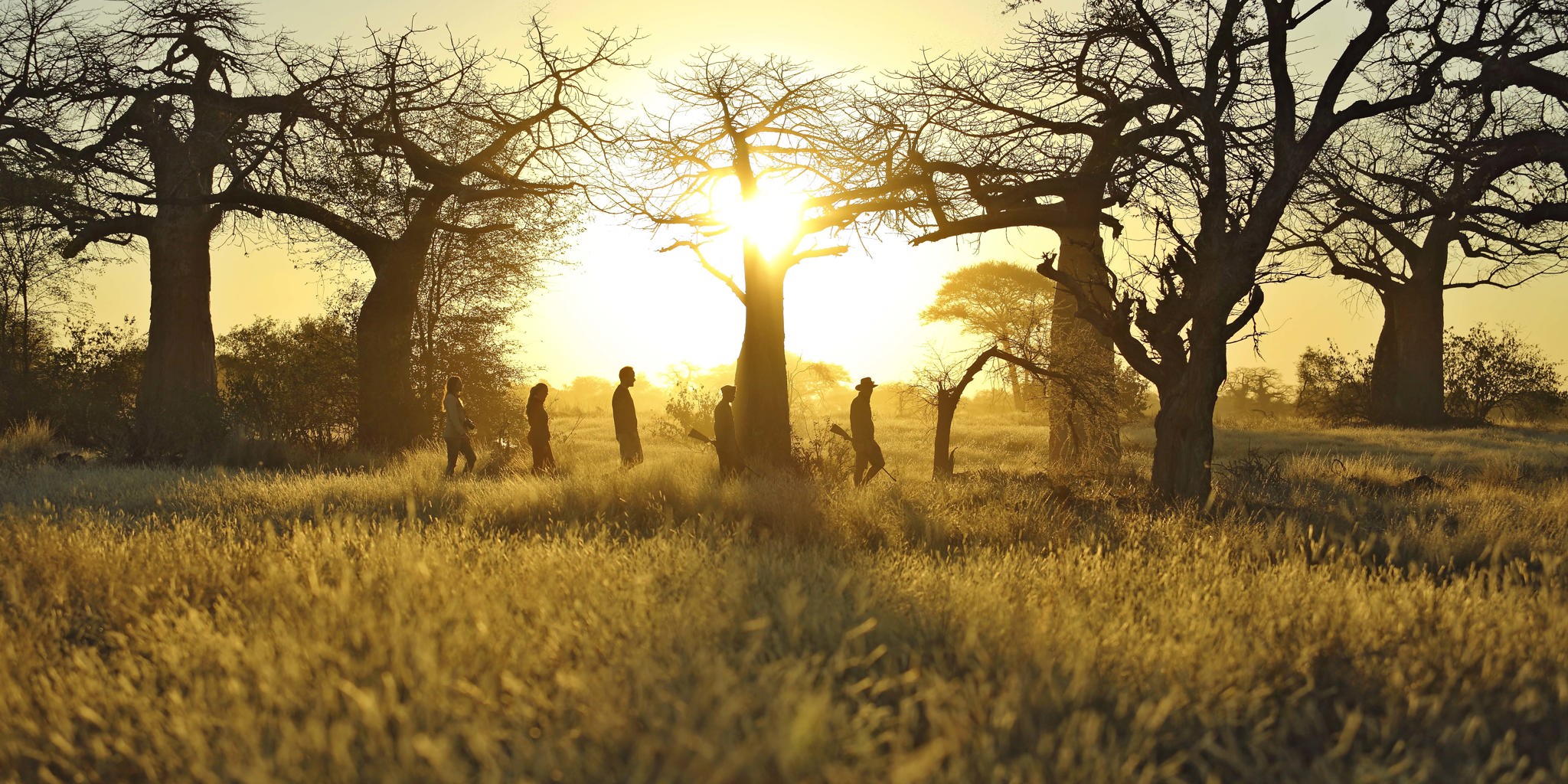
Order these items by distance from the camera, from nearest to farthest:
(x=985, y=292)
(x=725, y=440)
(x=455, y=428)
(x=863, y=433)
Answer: (x=725, y=440) < (x=863, y=433) < (x=455, y=428) < (x=985, y=292)

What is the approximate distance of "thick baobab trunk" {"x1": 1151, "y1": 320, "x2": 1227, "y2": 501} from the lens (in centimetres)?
1030

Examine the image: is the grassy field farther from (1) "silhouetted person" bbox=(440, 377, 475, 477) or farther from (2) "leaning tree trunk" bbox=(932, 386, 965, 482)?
(2) "leaning tree trunk" bbox=(932, 386, 965, 482)

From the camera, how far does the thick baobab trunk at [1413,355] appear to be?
24172mm

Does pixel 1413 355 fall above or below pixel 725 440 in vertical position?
above

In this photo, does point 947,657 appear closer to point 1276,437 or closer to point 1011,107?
point 1011,107

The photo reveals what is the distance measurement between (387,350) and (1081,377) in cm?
1198

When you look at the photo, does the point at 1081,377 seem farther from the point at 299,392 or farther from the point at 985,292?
the point at 985,292

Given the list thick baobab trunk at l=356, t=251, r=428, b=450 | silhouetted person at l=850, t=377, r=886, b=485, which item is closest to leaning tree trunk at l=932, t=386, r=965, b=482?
silhouetted person at l=850, t=377, r=886, b=485

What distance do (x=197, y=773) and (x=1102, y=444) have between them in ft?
43.5

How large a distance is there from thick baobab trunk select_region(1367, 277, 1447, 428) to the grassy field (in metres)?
A: 19.8

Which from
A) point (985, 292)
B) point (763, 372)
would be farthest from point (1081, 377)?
point (985, 292)

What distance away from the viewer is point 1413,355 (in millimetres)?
24859

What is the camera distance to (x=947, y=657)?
12.8 ft

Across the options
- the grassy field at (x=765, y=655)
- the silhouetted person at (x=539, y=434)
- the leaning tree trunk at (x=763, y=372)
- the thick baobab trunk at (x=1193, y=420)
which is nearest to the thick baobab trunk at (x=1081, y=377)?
the thick baobab trunk at (x=1193, y=420)
